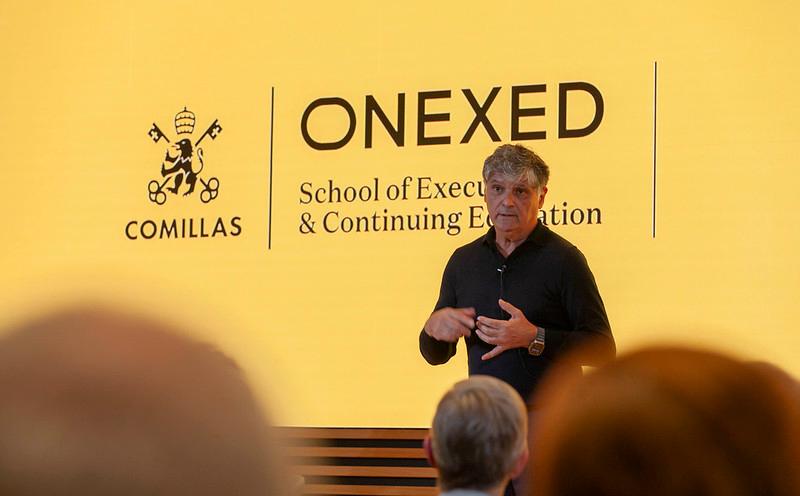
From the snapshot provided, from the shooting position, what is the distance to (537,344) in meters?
3.50

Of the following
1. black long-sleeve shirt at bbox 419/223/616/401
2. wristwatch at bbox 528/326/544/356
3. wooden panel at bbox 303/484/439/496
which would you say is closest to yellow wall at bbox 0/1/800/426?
wooden panel at bbox 303/484/439/496

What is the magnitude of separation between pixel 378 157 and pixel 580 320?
98.1 inches

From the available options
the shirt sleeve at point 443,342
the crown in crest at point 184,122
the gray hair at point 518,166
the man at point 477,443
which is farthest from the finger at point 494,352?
the crown in crest at point 184,122

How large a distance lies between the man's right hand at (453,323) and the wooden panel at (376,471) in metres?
2.19

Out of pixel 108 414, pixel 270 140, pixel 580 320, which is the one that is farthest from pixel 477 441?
pixel 270 140

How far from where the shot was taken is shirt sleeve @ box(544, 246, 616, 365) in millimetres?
3508

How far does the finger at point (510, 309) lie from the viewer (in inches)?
137

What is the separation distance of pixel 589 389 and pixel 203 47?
5.54 m

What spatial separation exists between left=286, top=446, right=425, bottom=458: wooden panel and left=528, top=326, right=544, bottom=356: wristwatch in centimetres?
222

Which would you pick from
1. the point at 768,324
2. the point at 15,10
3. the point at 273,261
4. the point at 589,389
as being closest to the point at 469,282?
the point at 768,324

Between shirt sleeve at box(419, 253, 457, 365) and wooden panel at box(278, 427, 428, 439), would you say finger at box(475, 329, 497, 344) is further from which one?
wooden panel at box(278, 427, 428, 439)

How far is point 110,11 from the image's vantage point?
6461mm

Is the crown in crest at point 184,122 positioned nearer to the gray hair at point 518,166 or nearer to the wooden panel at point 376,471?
the wooden panel at point 376,471

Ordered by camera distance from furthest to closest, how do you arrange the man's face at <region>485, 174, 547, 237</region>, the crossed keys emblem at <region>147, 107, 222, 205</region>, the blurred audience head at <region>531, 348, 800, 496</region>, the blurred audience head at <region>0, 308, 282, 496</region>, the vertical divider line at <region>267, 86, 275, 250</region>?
the crossed keys emblem at <region>147, 107, 222, 205</region> < the vertical divider line at <region>267, 86, 275, 250</region> < the man's face at <region>485, 174, 547, 237</region> < the blurred audience head at <region>531, 348, 800, 496</region> < the blurred audience head at <region>0, 308, 282, 496</region>
